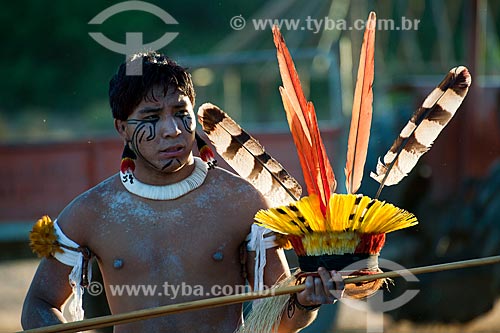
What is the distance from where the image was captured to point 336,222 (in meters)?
2.58

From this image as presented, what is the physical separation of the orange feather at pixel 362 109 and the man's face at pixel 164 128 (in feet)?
1.51

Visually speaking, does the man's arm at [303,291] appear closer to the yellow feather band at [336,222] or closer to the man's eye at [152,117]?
the yellow feather band at [336,222]

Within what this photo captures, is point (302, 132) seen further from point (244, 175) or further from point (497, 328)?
point (497, 328)

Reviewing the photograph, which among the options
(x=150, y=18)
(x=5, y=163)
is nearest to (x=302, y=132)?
(x=5, y=163)

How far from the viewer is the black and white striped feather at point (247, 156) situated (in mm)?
2895

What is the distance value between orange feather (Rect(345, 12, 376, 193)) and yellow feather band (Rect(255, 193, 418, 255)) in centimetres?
19

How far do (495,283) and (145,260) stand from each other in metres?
5.03

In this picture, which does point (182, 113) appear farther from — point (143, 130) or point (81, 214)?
point (81, 214)

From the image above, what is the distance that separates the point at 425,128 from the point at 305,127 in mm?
380

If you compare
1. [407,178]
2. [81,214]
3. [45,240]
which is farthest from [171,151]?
[407,178]

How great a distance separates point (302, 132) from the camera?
2.69 metres
